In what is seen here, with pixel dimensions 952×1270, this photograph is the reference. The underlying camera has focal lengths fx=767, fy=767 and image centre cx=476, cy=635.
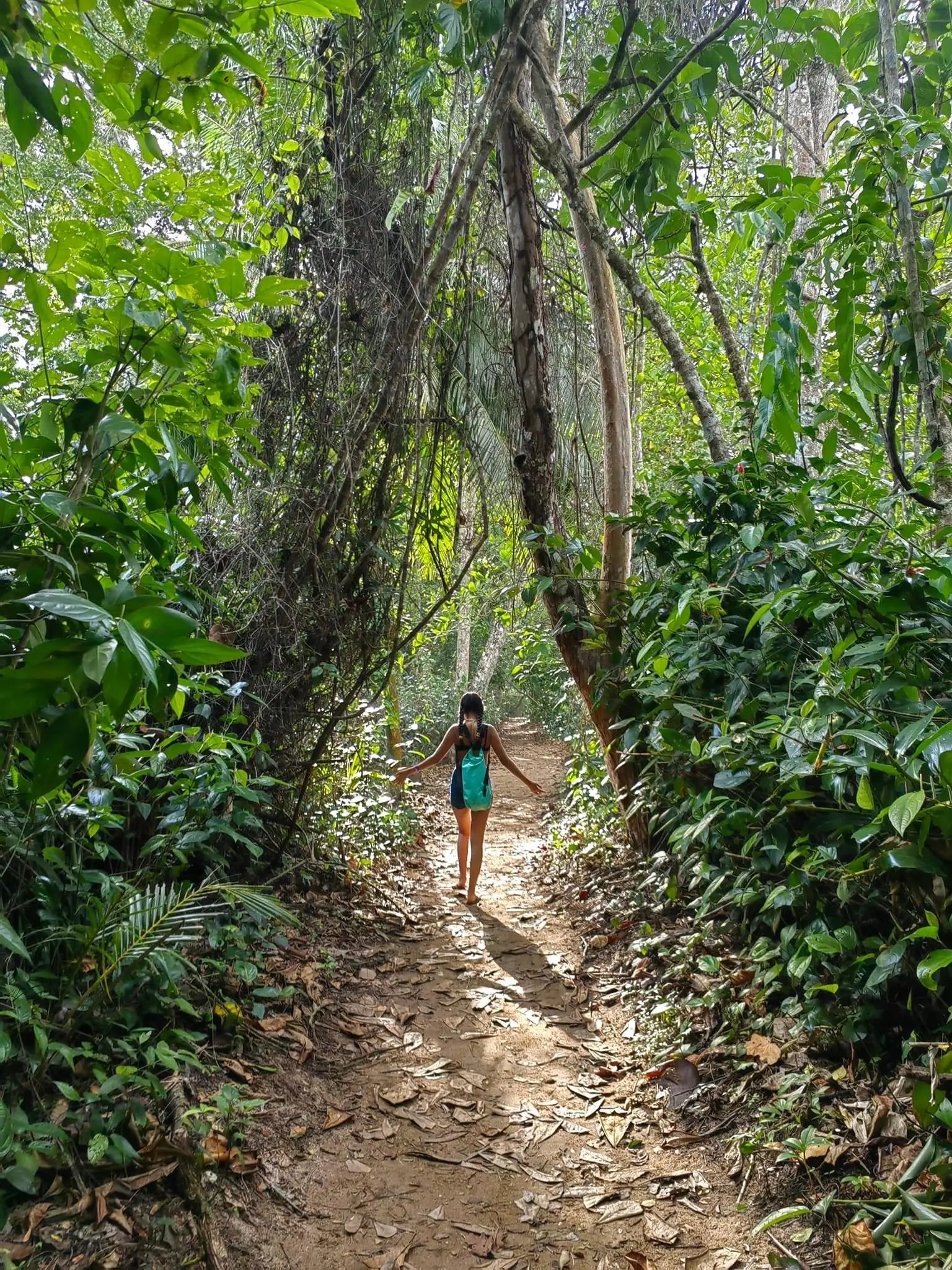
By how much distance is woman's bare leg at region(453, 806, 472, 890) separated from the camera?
16.6ft

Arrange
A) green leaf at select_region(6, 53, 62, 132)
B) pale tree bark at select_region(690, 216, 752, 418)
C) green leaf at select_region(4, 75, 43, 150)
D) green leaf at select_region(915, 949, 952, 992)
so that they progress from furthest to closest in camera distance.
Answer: pale tree bark at select_region(690, 216, 752, 418) → green leaf at select_region(915, 949, 952, 992) → green leaf at select_region(4, 75, 43, 150) → green leaf at select_region(6, 53, 62, 132)

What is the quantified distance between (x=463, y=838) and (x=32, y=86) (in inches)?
183

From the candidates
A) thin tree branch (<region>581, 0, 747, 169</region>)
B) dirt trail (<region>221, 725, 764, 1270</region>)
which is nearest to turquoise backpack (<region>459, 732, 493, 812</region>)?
dirt trail (<region>221, 725, 764, 1270</region>)

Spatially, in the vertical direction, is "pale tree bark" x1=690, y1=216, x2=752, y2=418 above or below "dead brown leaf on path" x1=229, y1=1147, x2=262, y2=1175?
above

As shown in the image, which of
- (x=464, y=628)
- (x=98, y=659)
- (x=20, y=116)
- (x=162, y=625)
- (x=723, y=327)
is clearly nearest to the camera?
(x=98, y=659)

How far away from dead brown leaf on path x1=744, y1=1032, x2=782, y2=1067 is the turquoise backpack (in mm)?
2559

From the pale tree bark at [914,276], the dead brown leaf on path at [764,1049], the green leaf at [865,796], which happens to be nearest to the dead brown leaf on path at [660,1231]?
the dead brown leaf on path at [764,1049]

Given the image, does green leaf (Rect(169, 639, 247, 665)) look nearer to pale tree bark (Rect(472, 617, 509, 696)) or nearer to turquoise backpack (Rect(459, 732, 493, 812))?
turquoise backpack (Rect(459, 732, 493, 812))

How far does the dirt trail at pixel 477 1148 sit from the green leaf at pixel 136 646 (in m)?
1.95

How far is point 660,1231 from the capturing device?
2221mm

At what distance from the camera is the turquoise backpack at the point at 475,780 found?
4988mm

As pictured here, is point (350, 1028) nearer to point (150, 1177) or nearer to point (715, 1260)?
point (150, 1177)

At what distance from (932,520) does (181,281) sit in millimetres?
2722

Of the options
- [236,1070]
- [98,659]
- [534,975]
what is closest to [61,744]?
[98,659]
